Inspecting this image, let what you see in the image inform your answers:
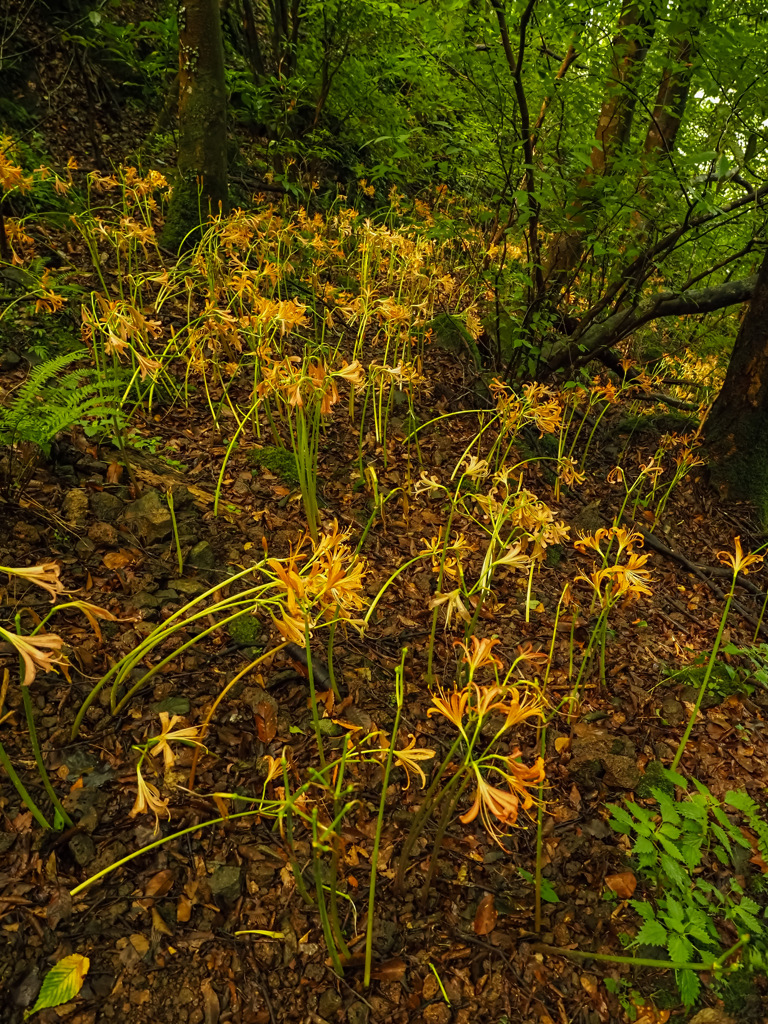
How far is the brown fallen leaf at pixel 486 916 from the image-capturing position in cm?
163

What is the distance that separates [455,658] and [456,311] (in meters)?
3.61

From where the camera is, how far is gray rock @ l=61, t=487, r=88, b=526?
2367 mm

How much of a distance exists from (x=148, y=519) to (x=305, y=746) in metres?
1.19

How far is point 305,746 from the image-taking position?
194cm

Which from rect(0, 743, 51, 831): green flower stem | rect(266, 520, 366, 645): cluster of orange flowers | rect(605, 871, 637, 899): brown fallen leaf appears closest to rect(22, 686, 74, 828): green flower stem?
rect(0, 743, 51, 831): green flower stem

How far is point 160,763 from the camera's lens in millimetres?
1810

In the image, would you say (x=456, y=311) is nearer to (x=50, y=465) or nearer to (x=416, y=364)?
(x=416, y=364)

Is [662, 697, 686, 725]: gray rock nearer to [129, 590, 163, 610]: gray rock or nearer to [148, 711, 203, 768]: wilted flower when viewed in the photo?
[148, 711, 203, 768]: wilted flower

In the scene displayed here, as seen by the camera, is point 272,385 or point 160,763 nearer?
point 160,763

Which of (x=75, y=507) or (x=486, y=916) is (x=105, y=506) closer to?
(x=75, y=507)

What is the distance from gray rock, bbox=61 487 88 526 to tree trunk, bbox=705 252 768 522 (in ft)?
13.5

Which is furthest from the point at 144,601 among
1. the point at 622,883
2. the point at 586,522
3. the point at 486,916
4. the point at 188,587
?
the point at 586,522

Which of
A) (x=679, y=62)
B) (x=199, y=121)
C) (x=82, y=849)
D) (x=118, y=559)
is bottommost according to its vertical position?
(x=82, y=849)

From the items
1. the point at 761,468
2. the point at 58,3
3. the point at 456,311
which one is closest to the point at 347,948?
the point at 761,468
